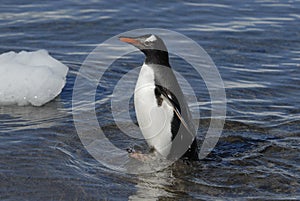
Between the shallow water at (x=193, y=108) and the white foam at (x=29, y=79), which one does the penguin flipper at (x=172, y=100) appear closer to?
the shallow water at (x=193, y=108)

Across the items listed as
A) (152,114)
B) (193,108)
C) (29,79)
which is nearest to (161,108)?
(152,114)

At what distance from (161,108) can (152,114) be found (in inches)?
4.6

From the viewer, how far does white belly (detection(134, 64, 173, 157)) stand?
7.05m

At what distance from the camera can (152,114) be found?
7.08 m

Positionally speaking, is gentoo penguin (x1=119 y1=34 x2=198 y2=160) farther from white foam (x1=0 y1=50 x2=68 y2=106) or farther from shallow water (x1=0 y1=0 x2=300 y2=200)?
white foam (x1=0 y1=50 x2=68 y2=106)

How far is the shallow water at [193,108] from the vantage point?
6.51 meters

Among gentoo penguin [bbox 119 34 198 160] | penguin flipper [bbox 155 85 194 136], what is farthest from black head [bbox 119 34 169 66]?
penguin flipper [bbox 155 85 194 136]

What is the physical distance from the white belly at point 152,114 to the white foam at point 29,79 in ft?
5.83

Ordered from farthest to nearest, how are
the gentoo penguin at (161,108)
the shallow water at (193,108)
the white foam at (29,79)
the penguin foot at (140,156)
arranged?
the white foam at (29,79) < the penguin foot at (140,156) < the gentoo penguin at (161,108) < the shallow water at (193,108)

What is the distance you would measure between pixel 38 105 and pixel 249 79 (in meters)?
3.09

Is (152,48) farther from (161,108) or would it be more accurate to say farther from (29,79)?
(29,79)

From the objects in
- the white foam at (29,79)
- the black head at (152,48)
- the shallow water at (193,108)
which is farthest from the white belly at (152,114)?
the white foam at (29,79)

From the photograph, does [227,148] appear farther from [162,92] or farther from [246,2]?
[246,2]

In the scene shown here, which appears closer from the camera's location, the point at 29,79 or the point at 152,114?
the point at 152,114
